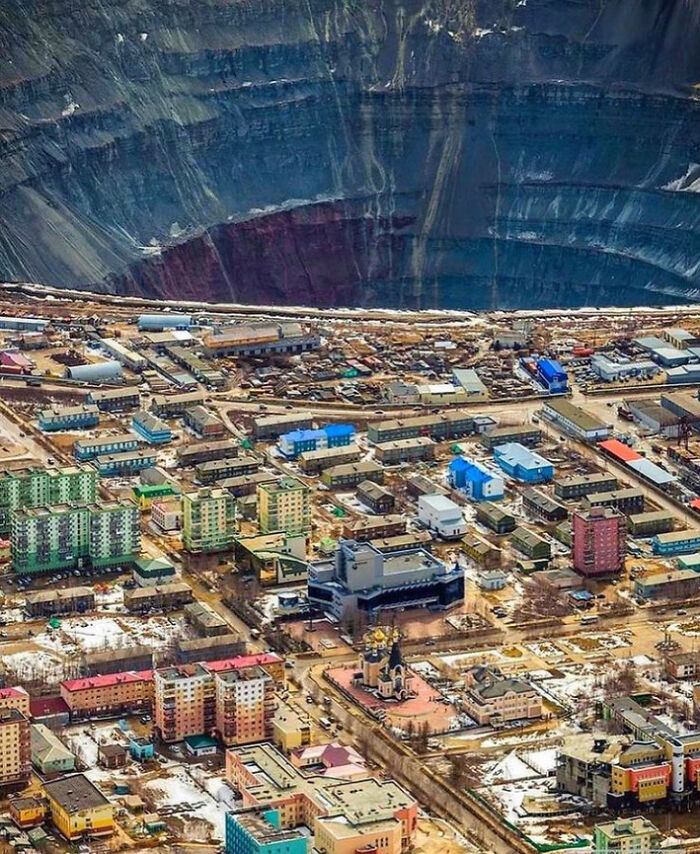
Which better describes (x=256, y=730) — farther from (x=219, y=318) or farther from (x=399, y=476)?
(x=219, y=318)

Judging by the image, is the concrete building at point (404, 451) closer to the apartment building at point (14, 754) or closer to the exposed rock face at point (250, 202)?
the apartment building at point (14, 754)

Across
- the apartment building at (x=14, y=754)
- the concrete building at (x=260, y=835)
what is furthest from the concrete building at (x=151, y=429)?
the concrete building at (x=260, y=835)

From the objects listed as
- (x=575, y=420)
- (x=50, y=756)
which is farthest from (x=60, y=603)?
(x=575, y=420)

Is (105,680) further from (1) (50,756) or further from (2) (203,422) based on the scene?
(2) (203,422)

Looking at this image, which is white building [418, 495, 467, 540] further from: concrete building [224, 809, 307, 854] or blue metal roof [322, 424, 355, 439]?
Answer: concrete building [224, 809, 307, 854]

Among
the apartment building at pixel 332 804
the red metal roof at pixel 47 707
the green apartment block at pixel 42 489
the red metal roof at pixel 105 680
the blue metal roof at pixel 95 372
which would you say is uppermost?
the green apartment block at pixel 42 489

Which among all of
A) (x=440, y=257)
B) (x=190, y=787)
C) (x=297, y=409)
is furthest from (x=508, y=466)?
(x=440, y=257)
